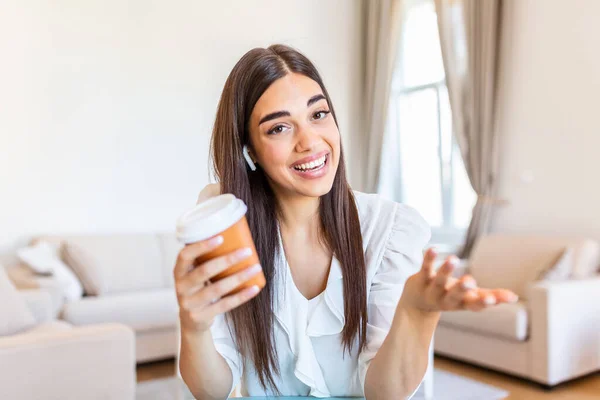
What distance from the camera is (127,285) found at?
3.84 metres

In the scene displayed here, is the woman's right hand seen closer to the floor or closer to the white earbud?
the white earbud

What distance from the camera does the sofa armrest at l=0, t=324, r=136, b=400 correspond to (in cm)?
150

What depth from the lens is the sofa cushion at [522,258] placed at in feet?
10.5

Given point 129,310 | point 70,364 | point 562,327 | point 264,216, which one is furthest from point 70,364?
point 562,327

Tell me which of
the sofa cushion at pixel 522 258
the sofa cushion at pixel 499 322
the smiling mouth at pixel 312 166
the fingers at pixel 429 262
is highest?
the smiling mouth at pixel 312 166

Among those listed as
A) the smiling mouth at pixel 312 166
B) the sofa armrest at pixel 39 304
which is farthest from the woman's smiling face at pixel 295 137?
the sofa armrest at pixel 39 304

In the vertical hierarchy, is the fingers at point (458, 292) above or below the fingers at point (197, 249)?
below

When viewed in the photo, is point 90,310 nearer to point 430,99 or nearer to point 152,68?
point 152,68

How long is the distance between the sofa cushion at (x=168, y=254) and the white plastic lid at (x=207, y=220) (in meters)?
3.45

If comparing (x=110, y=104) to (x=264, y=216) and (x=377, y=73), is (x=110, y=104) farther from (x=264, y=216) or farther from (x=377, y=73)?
(x=264, y=216)

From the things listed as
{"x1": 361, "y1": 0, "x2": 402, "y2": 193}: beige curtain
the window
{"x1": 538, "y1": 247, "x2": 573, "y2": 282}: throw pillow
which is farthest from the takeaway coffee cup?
{"x1": 361, "y1": 0, "x2": 402, "y2": 193}: beige curtain

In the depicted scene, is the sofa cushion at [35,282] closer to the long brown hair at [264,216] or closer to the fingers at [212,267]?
the long brown hair at [264,216]

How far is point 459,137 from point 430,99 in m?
0.65

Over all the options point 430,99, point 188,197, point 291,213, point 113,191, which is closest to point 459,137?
point 430,99
